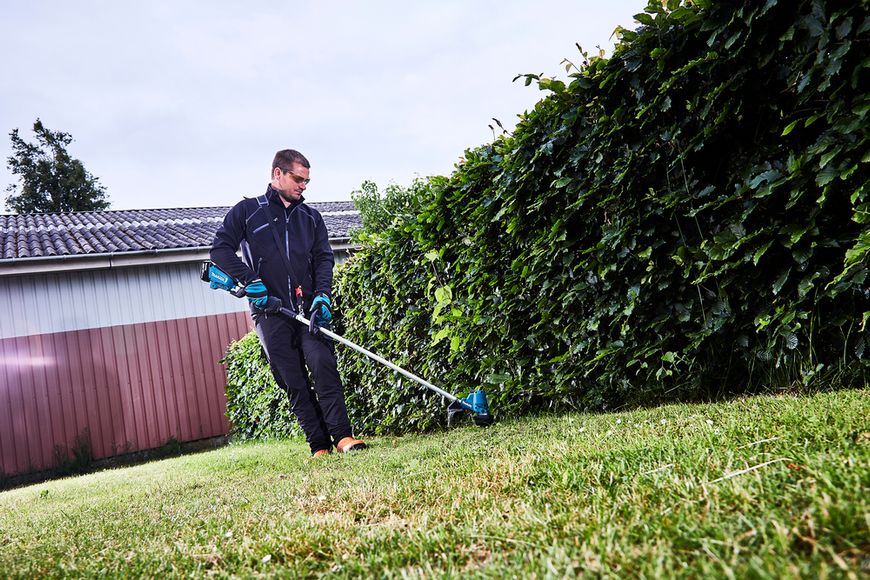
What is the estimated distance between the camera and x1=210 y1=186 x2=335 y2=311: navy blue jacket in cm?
474

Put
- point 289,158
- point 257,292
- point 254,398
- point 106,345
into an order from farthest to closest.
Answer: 1. point 106,345
2. point 254,398
3. point 289,158
4. point 257,292

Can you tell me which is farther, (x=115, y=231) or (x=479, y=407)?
(x=115, y=231)

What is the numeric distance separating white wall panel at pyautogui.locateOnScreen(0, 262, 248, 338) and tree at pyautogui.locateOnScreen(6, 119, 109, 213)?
23766 mm

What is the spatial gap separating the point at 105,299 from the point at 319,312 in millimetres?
7522

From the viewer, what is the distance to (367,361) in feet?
19.0

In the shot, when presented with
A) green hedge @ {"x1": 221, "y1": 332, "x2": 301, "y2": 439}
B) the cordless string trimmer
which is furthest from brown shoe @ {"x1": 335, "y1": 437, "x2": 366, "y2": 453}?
green hedge @ {"x1": 221, "y1": 332, "x2": 301, "y2": 439}

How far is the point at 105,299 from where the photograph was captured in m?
10.3

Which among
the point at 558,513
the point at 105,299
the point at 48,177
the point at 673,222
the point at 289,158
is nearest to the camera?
the point at 558,513

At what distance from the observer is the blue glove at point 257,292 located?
4520mm

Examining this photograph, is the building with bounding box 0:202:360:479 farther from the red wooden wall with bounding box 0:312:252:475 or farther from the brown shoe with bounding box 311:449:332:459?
the brown shoe with bounding box 311:449:332:459

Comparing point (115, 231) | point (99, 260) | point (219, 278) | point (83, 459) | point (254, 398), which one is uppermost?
point (115, 231)

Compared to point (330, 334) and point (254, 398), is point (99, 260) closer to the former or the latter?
point (254, 398)

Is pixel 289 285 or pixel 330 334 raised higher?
pixel 289 285

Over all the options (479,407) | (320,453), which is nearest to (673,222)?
(479,407)
